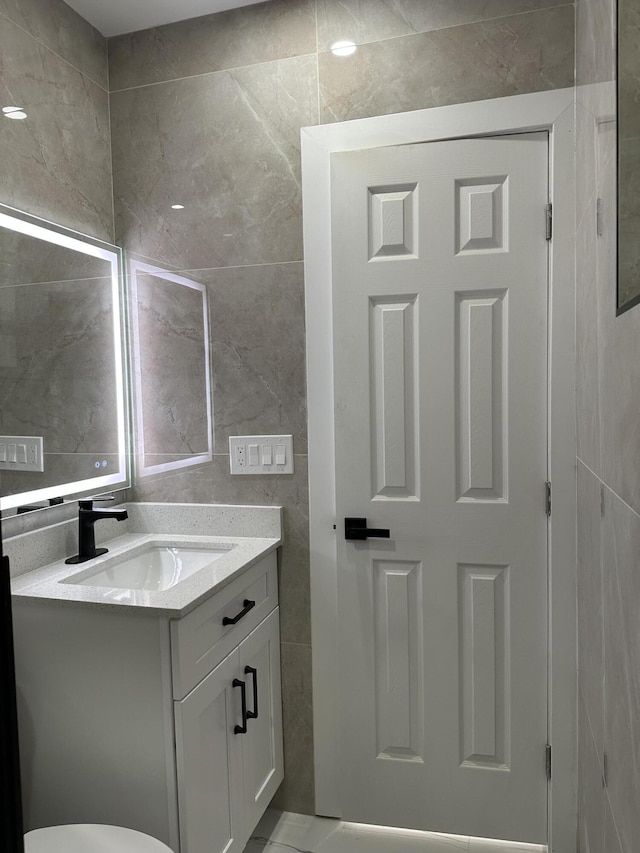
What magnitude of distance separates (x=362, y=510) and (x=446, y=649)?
494 millimetres

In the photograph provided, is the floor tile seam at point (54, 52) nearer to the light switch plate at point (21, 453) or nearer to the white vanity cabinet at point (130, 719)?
the light switch plate at point (21, 453)

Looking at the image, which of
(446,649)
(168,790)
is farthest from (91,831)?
(446,649)

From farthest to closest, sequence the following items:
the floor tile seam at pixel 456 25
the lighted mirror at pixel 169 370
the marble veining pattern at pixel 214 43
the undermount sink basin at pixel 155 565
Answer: the lighted mirror at pixel 169 370
the marble veining pattern at pixel 214 43
the undermount sink basin at pixel 155 565
the floor tile seam at pixel 456 25

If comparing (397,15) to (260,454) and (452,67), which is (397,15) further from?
(260,454)

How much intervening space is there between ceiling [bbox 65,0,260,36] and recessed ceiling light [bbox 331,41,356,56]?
1.01 feet

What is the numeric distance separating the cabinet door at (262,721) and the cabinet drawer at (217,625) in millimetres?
63

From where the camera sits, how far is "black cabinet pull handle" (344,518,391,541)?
1968 mm

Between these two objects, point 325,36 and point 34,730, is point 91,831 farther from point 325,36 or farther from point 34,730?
point 325,36

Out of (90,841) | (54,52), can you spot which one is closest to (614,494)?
(90,841)

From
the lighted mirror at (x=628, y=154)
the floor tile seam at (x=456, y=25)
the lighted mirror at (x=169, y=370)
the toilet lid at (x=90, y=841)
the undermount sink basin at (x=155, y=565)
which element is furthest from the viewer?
the lighted mirror at (x=169, y=370)

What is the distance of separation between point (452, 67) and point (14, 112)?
4.12 ft

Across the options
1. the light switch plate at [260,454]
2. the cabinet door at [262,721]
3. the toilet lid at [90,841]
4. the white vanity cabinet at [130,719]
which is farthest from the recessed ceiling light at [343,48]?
the toilet lid at [90,841]

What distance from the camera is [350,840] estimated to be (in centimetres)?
197

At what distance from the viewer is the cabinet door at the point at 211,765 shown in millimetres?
1469
